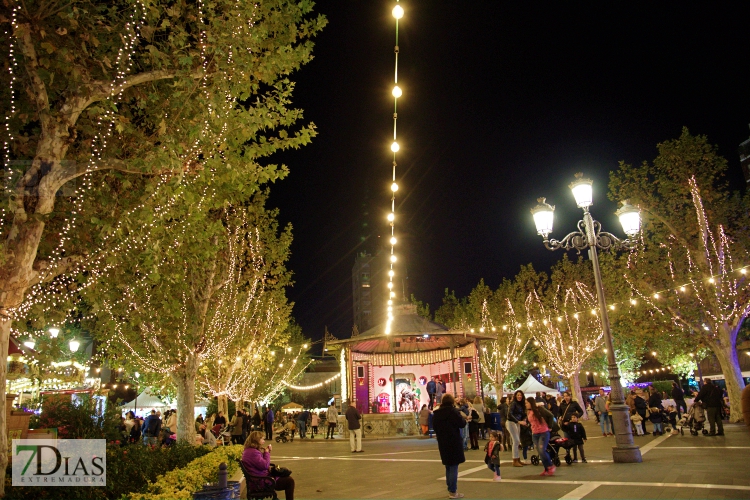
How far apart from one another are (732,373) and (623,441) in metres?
12.3

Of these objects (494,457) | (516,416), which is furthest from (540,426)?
(516,416)

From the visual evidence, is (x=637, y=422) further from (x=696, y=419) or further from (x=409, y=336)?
(x=409, y=336)

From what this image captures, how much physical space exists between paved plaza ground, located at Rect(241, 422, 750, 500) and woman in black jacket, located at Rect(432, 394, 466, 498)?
492mm

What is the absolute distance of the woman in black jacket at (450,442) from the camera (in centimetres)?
725

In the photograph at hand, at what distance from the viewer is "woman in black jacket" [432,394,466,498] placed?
725cm

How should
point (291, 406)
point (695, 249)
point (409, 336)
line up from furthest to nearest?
point (291, 406) < point (409, 336) < point (695, 249)

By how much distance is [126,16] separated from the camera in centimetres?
726

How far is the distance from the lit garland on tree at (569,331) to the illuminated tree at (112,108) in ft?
84.4

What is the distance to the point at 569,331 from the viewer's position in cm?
3173

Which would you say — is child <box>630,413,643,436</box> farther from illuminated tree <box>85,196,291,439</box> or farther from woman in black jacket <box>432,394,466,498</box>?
illuminated tree <box>85,196,291,439</box>

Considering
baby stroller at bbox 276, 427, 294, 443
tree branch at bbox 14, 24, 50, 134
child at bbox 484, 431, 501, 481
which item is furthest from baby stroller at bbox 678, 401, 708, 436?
tree branch at bbox 14, 24, 50, 134

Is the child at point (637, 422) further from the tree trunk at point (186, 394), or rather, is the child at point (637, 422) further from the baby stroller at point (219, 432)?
the tree trunk at point (186, 394)

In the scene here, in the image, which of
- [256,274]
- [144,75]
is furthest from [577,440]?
[256,274]

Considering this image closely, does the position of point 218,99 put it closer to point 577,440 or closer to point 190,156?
point 190,156
